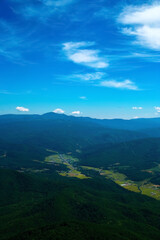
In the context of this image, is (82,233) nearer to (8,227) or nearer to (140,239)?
(140,239)

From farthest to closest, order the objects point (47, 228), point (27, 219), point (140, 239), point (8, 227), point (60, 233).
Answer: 1. point (27, 219)
2. point (8, 227)
3. point (140, 239)
4. point (47, 228)
5. point (60, 233)

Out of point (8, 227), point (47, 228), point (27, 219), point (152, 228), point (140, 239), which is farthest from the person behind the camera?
point (152, 228)

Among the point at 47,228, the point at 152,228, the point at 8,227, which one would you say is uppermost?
the point at 47,228

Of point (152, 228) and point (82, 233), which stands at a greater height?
point (82, 233)

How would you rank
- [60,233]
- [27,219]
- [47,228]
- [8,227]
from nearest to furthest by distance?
[60,233], [47,228], [8,227], [27,219]

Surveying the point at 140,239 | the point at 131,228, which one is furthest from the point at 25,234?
the point at 131,228

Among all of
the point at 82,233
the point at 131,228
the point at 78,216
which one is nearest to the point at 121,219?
the point at 131,228

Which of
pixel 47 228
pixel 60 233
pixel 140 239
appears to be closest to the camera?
pixel 60 233

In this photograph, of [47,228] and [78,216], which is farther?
[78,216]

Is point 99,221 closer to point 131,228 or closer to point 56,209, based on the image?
point 131,228
